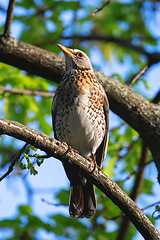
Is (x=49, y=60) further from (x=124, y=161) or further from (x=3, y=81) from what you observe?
(x=124, y=161)

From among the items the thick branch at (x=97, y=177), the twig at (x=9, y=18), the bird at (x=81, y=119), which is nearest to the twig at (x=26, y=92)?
the bird at (x=81, y=119)

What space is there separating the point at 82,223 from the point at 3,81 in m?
2.40

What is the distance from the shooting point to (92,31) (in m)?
6.87

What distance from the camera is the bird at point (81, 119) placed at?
142 inches

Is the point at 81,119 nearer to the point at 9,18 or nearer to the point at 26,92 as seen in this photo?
the point at 26,92

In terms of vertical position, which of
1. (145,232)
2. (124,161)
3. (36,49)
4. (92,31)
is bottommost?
(145,232)

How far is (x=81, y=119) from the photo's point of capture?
11.7 ft

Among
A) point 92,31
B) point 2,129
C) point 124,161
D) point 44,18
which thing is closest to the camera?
point 2,129

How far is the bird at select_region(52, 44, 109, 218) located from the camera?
360 centimetres

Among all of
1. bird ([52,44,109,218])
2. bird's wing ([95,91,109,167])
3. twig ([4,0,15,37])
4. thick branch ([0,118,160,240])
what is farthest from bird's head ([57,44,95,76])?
thick branch ([0,118,160,240])

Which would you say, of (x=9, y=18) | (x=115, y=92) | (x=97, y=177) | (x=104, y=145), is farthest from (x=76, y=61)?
(x=97, y=177)

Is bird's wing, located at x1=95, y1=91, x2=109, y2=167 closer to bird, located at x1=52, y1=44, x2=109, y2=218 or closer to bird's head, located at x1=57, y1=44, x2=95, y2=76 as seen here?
bird, located at x1=52, y1=44, x2=109, y2=218

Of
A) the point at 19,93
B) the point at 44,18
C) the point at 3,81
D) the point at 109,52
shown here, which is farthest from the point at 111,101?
the point at 109,52

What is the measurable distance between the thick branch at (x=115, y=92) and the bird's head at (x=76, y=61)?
0.30 metres
